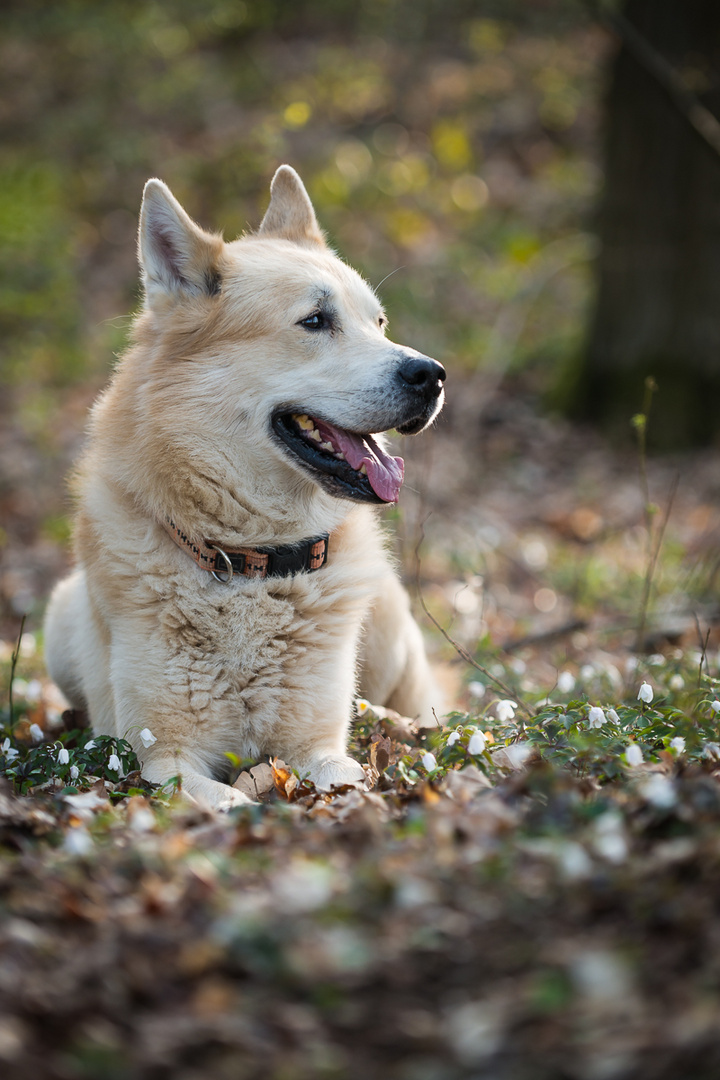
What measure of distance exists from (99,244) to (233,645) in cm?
1231

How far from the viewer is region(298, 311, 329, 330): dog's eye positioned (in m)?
3.79

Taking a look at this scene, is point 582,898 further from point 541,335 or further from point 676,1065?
point 541,335

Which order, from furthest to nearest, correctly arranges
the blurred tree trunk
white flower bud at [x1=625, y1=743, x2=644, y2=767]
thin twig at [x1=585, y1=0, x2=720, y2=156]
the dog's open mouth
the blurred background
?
the blurred tree trunk → the blurred background → thin twig at [x1=585, y1=0, x2=720, y2=156] → the dog's open mouth → white flower bud at [x1=625, y1=743, x2=644, y2=767]

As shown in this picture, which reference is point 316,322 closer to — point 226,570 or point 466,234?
point 226,570

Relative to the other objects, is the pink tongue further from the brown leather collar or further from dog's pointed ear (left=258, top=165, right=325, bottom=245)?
dog's pointed ear (left=258, top=165, right=325, bottom=245)

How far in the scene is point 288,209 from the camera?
14.5 feet

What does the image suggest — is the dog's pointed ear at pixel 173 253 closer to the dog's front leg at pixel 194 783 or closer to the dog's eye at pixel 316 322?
the dog's eye at pixel 316 322

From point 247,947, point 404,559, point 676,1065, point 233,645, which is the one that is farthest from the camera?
point 404,559

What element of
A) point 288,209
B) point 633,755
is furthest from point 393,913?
point 288,209

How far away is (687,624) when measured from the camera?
5453mm

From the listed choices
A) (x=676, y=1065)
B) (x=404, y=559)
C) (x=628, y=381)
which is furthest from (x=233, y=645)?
(x=628, y=381)

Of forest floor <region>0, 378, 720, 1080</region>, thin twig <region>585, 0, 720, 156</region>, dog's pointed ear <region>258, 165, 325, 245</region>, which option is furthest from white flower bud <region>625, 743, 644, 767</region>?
thin twig <region>585, 0, 720, 156</region>

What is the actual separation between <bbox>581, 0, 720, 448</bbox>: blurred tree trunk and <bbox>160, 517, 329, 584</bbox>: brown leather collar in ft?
21.1

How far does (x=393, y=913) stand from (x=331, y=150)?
586 inches
